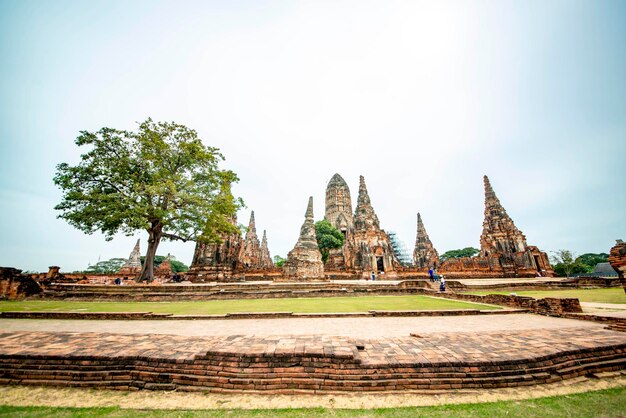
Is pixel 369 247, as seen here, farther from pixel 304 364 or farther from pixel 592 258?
pixel 592 258

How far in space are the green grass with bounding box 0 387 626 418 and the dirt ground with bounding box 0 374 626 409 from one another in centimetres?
10

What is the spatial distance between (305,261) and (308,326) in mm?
15229

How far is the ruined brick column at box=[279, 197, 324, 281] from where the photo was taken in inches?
816

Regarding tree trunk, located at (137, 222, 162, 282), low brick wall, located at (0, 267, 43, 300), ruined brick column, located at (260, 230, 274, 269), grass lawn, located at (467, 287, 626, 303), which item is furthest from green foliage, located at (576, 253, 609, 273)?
low brick wall, located at (0, 267, 43, 300)

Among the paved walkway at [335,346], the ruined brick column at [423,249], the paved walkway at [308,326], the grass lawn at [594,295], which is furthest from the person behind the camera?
the ruined brick column at [423,249]

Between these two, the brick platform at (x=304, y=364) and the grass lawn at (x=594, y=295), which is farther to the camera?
the grass lawn at (x=594, y=295)

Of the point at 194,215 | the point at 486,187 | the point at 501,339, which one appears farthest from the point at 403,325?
A: the point at 486,187

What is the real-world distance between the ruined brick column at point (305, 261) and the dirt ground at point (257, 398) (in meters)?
17.4

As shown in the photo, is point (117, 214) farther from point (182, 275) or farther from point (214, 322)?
point (214, 322)

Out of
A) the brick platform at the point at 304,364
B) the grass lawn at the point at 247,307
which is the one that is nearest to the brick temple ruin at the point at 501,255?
the grass lawn at the point at 247,307

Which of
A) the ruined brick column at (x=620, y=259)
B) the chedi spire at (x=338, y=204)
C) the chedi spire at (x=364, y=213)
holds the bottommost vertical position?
the ruined brick column at (x=620, y=259)

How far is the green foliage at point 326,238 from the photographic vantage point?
122ft

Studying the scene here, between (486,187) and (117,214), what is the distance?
3705 cm

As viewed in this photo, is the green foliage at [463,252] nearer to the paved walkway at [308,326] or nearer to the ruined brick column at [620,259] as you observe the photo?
the ruined brick column at [620,259]
